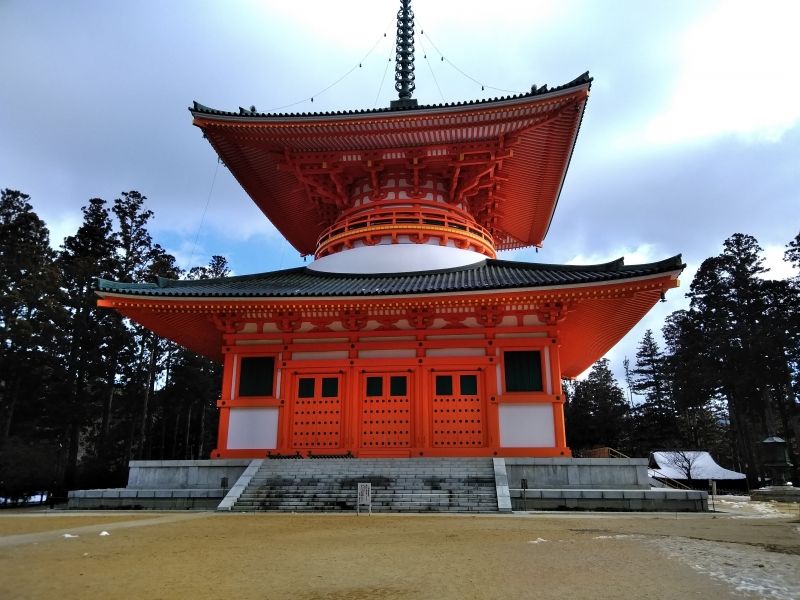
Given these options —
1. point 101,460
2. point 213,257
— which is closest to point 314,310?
point 101,460

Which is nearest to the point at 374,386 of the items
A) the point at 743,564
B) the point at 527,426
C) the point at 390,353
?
the point at 390,353

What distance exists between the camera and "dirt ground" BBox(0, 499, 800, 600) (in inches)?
193

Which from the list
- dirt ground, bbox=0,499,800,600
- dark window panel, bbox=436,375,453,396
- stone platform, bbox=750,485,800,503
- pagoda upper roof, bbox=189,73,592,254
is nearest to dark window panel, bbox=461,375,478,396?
dark window panel, bbox=436,375,453,396

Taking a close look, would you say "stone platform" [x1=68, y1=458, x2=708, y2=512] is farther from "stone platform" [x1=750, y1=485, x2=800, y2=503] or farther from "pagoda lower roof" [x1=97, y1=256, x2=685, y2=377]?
"stone platform" [x1=750, y1=485, x2=800, y2=503]

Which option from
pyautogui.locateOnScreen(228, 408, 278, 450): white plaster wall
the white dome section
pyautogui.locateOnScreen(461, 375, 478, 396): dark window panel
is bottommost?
pyautogui.locateOnScreen(228, 408, 278, 450): white plaster wall

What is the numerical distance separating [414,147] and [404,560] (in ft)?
49.8

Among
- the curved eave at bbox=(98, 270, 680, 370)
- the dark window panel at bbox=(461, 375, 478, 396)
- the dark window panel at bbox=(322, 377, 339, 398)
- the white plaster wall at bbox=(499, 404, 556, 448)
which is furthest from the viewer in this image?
the dark window panel at bbox=(322, 377, 339, 398)

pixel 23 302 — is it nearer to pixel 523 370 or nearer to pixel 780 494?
pixel 523 370

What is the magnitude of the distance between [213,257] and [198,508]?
135 feet

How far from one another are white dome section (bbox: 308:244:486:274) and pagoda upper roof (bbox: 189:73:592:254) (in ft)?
7.69

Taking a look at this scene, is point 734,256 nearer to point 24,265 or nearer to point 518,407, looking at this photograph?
point 518,407

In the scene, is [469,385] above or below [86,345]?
below

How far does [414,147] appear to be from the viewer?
19.0m

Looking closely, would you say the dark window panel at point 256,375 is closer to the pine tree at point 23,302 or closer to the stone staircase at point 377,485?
the stone staircase at point 377,485
